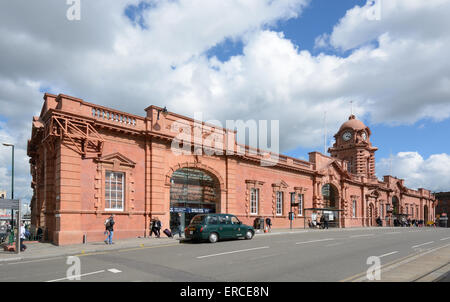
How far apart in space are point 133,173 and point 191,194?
5629mm

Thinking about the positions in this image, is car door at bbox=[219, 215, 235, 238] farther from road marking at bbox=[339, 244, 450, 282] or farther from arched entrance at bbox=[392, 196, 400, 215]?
arched entrance at bbox=[392, 196, 400, 215]

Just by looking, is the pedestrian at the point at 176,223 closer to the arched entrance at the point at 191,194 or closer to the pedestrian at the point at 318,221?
the arched entrance at the point at 191,194

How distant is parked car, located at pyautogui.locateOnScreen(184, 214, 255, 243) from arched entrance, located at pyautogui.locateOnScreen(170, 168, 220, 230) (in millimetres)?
5467

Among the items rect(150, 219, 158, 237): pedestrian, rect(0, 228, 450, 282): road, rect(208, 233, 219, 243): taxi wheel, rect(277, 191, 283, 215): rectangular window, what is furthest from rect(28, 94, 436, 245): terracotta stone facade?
rect(0, 228, 450, 282): road

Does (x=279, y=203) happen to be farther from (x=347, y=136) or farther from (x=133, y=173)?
(x=347, y=136)

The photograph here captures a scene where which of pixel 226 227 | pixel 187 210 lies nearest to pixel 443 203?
pixel 187 210

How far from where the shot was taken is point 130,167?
22062 mm

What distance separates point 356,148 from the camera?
5497 centimetres

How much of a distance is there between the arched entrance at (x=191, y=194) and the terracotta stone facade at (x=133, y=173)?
0.26ft

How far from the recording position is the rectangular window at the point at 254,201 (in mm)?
31312

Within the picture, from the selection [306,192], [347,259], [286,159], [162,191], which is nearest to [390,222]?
[306,192]

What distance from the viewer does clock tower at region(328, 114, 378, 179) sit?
5448cm

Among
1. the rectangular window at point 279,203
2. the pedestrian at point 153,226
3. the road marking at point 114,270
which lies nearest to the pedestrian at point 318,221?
the rectangular window at point 279,203

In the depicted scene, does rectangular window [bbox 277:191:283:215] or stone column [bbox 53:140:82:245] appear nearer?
stone column [bbox 53:140:82:245]
